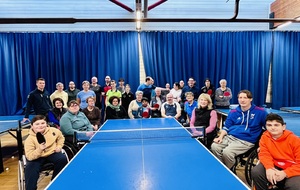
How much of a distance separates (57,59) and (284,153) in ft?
23.8

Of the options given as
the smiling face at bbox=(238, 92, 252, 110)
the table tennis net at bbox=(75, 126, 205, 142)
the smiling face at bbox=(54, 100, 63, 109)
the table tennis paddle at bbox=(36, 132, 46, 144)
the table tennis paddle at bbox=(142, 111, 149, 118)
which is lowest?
the table tennis paddle at bbox=(142, 111, 149, 118)

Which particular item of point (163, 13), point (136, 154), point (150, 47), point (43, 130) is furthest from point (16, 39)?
point (136, 154)

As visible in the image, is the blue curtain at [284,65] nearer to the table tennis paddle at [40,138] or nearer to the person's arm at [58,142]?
the person's arm at [58,142]

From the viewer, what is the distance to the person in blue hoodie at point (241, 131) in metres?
3.06

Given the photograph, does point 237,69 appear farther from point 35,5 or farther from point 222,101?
point 35,5

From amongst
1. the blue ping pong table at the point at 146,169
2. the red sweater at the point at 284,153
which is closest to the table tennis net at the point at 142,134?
the blue ping pong table at the point at 146,169

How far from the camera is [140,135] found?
3.39m

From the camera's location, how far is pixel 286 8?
755cm

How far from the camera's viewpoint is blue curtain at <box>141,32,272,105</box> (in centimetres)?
805

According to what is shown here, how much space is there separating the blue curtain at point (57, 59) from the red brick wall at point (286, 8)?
4.90 metres

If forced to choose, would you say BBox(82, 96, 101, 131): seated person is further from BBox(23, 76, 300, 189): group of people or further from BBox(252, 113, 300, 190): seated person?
BBox(252, 113, 300, 190): seated person

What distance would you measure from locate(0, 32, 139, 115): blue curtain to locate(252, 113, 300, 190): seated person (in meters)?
5.97

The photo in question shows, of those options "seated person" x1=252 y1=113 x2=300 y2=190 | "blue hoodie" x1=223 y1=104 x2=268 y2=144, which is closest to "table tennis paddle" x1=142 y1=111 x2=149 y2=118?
"blue hoodie" x1=223 y1=104 x2=268 y2=144

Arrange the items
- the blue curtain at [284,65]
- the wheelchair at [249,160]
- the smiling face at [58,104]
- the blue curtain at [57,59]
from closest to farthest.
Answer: the wheelchair at [249,160] < the smiling face at [58,104] < the blue curtain at [57,59] < the blue curtain at [284,65]
